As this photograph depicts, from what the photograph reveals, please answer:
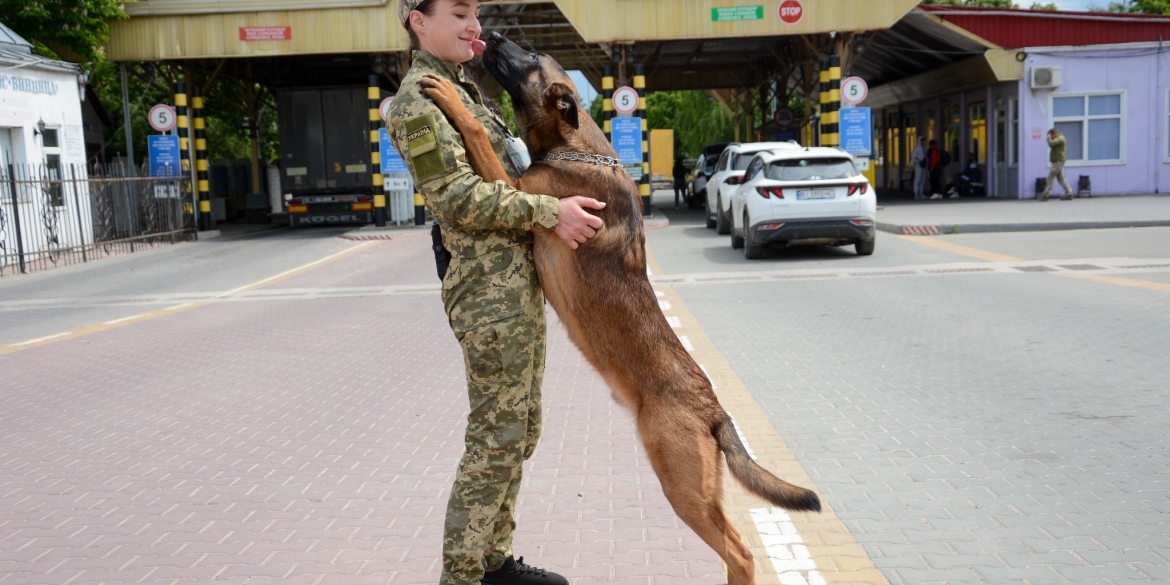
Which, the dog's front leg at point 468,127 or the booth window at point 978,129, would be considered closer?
the dog's front leg at point 468,127

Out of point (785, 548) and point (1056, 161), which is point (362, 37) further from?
point (785, 548)

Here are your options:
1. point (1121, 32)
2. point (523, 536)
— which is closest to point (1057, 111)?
point (1121, 32)

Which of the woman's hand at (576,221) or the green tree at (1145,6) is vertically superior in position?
the green tree at (1145,6)

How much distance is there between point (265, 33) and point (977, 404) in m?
23.5

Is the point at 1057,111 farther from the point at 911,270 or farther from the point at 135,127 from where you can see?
the point at 135,127

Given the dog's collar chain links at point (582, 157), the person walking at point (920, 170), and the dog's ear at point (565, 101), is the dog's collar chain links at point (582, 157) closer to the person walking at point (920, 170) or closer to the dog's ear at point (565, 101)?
the dog's ear at point (565, 101)

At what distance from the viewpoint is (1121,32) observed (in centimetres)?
2833

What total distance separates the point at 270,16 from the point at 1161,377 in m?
23.7

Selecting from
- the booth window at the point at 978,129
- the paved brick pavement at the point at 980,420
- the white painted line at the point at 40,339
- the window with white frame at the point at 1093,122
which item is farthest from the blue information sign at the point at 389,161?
the window with white frame at the point at 1093,122

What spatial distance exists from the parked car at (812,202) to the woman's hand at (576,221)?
43.7 feet

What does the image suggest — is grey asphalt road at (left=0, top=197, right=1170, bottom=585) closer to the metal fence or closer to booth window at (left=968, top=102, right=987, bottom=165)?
the metal fence

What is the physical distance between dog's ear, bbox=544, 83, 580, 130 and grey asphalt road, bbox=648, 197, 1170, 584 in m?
2.05

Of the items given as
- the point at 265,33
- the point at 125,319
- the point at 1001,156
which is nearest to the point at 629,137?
the point at 265,33

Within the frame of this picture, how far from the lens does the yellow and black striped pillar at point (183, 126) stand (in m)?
27.4
